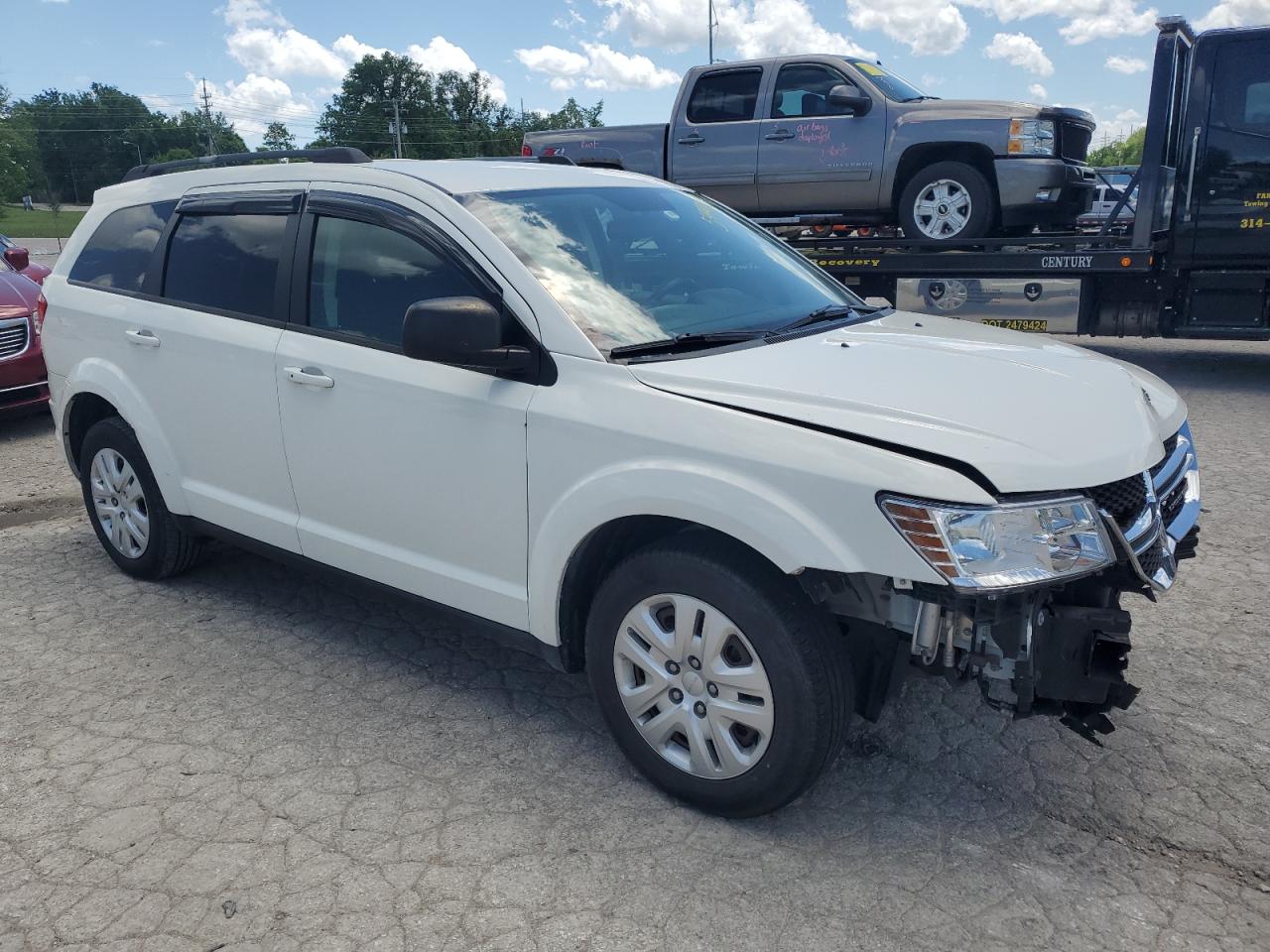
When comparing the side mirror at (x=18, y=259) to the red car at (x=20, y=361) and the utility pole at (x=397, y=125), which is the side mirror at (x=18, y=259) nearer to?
the red car at (x=20, y=361)

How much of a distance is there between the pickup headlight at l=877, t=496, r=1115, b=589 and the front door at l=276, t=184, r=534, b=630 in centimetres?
121

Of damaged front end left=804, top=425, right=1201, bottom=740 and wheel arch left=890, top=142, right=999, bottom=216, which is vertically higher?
wheel arch left=890, top=142, right=999, bottom=216

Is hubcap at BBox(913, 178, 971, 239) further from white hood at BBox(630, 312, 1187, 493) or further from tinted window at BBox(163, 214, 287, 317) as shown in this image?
tinted window at BBox(163, 214, 287, 317)

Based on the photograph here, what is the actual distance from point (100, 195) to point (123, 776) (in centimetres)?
297

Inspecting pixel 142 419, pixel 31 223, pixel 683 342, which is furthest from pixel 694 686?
pixel 31 223

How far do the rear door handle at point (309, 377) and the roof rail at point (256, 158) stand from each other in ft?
2.58

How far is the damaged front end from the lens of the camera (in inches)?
96.1

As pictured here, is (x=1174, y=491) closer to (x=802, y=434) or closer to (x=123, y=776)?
(x=802, y=434)

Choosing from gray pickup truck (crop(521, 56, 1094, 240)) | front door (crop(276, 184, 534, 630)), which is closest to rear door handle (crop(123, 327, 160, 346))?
front door (crop(276, 184, 534, 630))

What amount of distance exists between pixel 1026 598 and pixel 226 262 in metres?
3.24

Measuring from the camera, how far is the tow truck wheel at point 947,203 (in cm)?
960

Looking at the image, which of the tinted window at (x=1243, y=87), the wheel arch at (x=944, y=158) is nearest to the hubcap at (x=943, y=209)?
the wheel arch at (x=944, y=158)

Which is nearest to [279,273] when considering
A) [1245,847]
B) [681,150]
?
[1245,847]

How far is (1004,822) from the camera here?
9.71 ft
